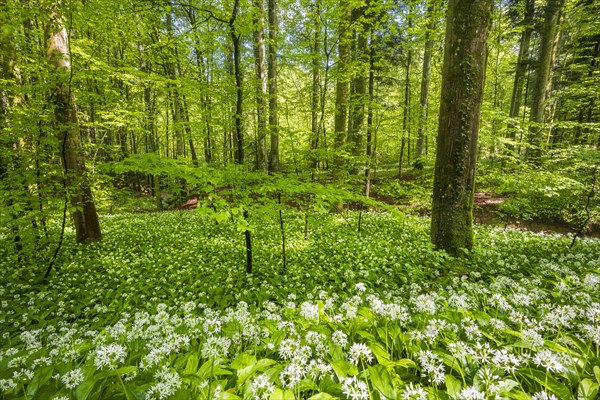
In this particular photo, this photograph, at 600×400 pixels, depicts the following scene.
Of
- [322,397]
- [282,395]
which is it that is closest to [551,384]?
[322,397]

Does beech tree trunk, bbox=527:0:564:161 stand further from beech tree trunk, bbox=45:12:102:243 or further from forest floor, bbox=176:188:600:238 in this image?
beech tree trunk, bbox=45:12:102:243

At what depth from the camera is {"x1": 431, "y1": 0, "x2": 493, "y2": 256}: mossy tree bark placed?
4.07 meters

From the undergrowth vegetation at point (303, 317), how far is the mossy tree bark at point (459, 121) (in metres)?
0.66

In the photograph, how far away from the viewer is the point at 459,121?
13.9 feet

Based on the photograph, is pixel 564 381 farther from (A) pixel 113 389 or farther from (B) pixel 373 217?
(B) pixel 373 217

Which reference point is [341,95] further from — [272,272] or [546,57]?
[546,57]

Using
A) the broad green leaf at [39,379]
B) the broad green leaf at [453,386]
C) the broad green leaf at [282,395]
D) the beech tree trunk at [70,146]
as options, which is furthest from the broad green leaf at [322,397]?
the beech tree trunk at [70,146]

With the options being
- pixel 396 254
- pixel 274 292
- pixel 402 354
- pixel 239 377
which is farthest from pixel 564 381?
pixel 396 254

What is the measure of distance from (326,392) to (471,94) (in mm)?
4793

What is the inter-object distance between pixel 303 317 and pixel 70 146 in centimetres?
672

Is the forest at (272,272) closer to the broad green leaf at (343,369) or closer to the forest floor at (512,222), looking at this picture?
the broad green leaf at (343,369)

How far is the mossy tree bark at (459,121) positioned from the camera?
407 cm

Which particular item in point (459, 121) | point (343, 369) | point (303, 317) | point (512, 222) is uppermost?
point (459, 121)

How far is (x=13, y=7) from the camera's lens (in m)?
4.39
